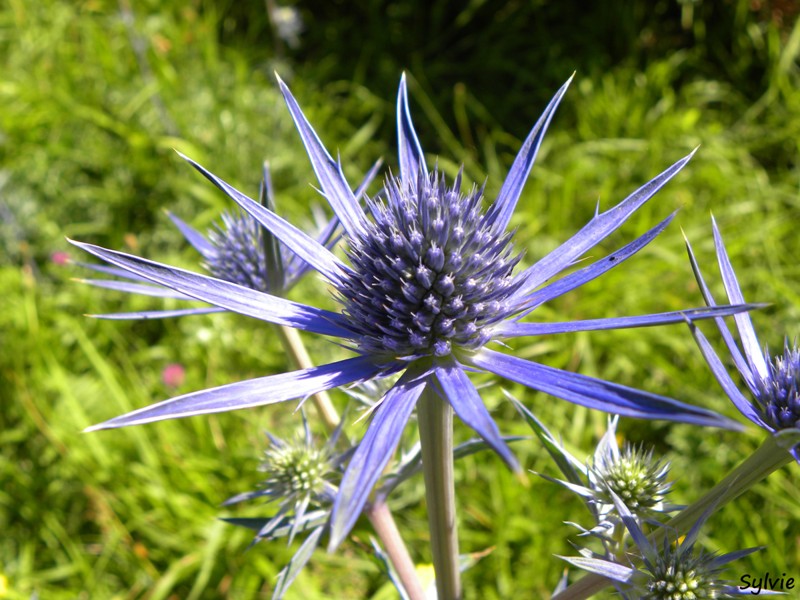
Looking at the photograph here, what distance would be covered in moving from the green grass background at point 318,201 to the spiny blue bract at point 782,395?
1.93 feet

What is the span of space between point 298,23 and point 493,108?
1138 mm

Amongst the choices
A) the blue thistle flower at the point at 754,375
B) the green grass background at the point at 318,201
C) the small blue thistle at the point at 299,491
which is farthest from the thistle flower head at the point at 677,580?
the green grass background at the point at 318,201

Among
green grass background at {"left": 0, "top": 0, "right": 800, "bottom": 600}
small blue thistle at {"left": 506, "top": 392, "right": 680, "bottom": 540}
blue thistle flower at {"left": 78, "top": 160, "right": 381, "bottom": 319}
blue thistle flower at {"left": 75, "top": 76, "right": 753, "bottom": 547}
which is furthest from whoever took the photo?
green grass background at {"left": 0, "top": 0, "right": 800, "bottom": 600}

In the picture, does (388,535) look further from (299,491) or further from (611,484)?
(611,484)

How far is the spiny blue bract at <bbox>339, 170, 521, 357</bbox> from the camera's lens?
2.49 feet

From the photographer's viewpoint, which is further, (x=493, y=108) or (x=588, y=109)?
(x=493, y=108)

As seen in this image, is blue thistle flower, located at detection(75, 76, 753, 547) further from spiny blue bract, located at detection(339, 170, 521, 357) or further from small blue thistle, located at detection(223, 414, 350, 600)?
small blue thistle, located at detection(223, 414, 350, 600)

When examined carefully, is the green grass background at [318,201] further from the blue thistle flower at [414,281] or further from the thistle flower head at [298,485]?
the blue thistle flower at [414,281]

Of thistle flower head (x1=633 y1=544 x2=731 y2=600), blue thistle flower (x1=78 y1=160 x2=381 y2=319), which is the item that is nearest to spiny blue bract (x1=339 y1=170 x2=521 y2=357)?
blue thistle flower (x1=78 y1=160 x2=381 y2=319)

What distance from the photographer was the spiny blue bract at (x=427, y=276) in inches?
29.9

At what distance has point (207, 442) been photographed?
2.27 metres

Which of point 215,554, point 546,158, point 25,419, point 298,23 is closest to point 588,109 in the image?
point 546,158

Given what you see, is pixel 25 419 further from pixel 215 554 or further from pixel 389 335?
pixel 389 335

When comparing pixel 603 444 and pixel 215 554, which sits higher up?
pixel 603 444
